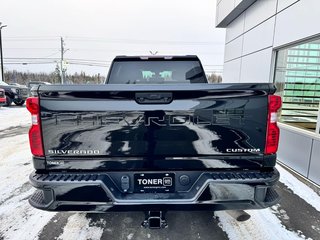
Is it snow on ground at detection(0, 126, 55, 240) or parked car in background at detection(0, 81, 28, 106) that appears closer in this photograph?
snow on ground at detection(0, 126, 55, 240)

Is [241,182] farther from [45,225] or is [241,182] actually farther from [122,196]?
[45,225]

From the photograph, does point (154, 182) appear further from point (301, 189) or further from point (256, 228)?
point (301, 189)

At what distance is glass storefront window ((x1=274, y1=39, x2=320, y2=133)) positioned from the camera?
181 inches

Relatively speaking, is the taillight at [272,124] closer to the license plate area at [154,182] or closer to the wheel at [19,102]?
the license plate area at [154,182]

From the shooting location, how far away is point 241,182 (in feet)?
6.15

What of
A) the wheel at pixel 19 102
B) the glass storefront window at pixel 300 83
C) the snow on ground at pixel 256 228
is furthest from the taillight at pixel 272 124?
the wheel at pixel 19 102

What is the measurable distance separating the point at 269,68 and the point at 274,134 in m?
4.87

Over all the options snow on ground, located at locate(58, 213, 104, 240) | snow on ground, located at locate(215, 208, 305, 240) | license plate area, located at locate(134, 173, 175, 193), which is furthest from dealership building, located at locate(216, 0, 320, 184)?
snow on ground, located at locate(58, 213, 104, 240)

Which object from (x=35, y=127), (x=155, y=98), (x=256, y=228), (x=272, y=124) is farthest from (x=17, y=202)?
(x=272, y=124)

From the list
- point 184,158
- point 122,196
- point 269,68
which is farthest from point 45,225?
point 269,68

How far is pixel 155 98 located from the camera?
186cm

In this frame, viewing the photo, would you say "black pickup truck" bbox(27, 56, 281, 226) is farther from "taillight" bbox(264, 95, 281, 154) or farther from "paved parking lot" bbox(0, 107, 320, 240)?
"paved parking lot" bbox(0, 107, 320, 240)

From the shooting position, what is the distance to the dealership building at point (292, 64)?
427cm

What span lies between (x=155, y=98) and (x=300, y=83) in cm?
498
